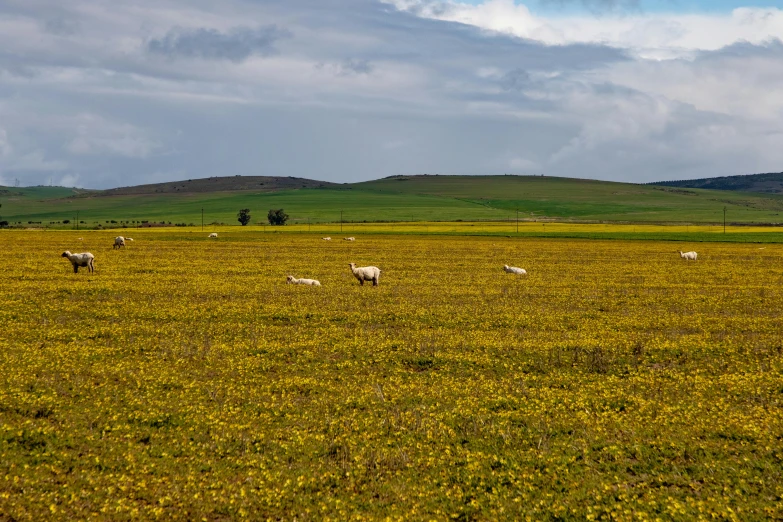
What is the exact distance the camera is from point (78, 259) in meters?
42.5

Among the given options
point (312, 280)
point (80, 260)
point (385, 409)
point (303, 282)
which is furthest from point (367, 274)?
point (385, 409)

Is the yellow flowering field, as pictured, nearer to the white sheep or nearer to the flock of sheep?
the flock of sheep

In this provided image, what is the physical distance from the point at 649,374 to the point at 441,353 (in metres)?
6.28

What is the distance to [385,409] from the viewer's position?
1527cm

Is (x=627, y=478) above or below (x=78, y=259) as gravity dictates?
below

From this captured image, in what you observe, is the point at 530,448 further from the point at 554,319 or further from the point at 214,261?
the point at 214,261

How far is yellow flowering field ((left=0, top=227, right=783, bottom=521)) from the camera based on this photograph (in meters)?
10.9

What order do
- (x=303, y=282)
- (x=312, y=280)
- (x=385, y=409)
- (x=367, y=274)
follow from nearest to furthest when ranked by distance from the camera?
(x=385, y=409) < (x=367, y=274) < (x=303, y=282) < (x=312, y=280)

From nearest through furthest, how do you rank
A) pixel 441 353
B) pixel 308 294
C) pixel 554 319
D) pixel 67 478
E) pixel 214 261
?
pixel 67 478 → pixel 441 353 → pixel 554 319 → pixel 308 294 → pixel 214 261

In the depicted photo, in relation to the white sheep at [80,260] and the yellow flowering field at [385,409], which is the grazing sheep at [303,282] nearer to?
the yellow flowering field at [385,409]

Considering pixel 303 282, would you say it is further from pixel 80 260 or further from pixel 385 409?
pixel 385 409

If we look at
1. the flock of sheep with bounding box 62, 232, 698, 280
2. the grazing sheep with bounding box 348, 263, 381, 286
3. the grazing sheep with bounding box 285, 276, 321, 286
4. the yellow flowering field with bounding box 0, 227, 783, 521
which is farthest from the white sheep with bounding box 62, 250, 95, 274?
the grazing sheep with bounding box 348, 263, 381, 286

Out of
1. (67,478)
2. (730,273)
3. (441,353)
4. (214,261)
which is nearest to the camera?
(67,478)

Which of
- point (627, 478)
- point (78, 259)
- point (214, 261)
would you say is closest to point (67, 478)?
point (627, 478)
